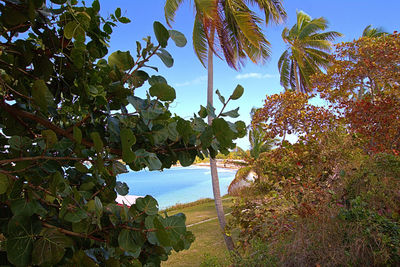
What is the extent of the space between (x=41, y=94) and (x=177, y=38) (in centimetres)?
40

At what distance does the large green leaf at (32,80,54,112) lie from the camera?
63 cm

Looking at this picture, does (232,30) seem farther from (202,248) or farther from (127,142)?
(127,142)

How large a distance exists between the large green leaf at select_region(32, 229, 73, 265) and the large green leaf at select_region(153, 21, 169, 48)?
21.4 inches

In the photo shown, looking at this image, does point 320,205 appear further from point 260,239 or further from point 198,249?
point 198,249

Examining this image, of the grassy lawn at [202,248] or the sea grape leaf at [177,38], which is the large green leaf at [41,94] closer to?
the sea grape leaf at [177,38]

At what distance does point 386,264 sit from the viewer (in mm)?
2830

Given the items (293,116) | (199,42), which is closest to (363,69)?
(293,116)

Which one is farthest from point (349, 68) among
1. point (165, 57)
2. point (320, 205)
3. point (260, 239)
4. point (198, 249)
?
point (165, 57)

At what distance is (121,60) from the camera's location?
853 millimetres

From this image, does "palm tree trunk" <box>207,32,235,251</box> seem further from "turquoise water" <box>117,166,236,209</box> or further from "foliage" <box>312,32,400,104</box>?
"turquoise water" <box>117,166,236,209</box>

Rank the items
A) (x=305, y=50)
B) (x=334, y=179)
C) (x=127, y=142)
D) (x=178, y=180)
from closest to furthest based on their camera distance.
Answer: (x=127, y=142)
(x=334, y=179)
(x=305, y=50)
(x=178, y=180)

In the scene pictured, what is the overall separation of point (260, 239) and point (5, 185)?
430 centimetres

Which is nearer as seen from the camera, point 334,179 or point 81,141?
point 81,141

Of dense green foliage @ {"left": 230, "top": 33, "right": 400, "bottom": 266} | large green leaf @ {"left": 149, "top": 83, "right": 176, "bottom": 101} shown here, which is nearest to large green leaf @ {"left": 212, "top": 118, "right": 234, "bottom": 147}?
large green leaf @ {"left": 149, "top": 83, "right": 176, "bottom": 101}
